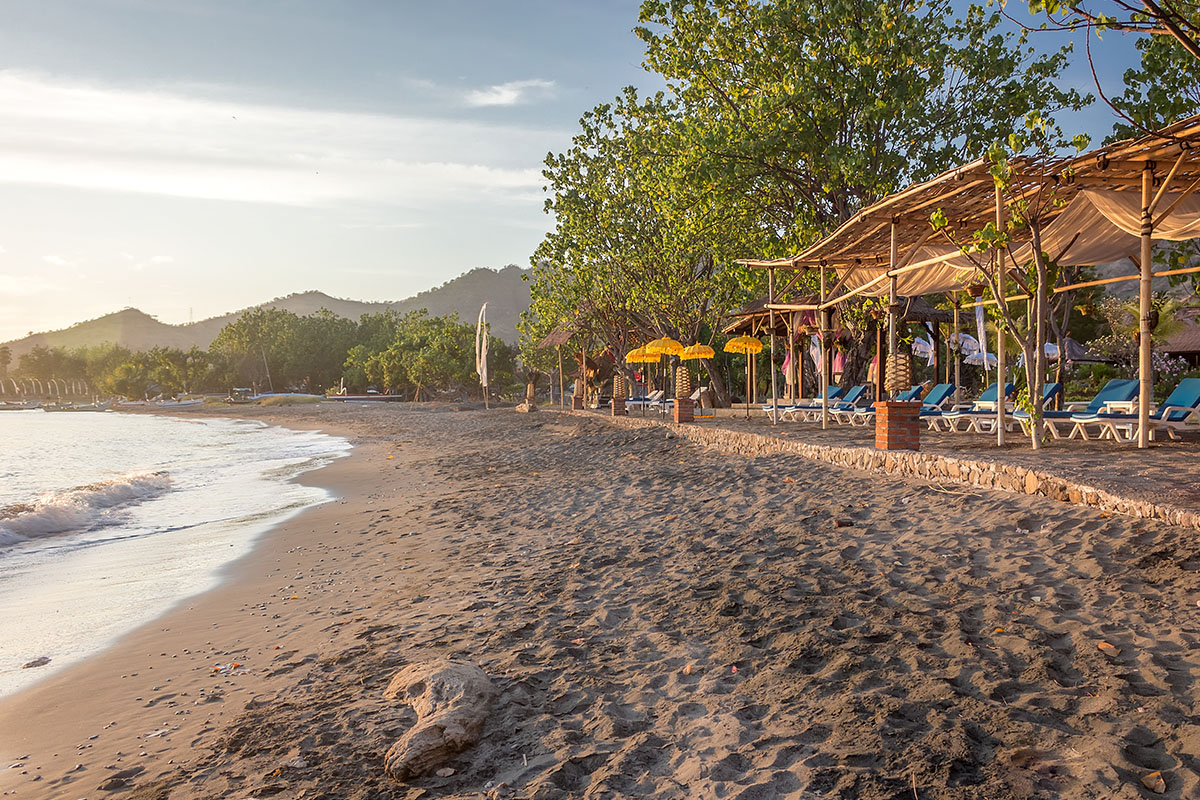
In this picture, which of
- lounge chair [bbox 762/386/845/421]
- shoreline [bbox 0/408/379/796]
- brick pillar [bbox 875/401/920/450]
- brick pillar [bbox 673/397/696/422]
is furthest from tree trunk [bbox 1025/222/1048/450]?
brick pillar [bbox 673/397/696/422]

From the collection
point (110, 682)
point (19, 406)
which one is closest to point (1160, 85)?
point (110, 682)

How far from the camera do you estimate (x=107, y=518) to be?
34.4ft

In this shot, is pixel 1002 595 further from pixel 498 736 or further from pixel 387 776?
pixel 387 776

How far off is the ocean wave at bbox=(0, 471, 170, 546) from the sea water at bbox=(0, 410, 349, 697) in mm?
23

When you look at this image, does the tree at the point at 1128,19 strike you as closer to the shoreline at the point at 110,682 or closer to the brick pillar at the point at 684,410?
the shoreline at the point at 110,682

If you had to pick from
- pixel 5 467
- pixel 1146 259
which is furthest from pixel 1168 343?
pixel 5 467

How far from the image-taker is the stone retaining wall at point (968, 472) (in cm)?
488

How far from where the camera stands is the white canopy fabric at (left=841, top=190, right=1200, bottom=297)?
7.82m

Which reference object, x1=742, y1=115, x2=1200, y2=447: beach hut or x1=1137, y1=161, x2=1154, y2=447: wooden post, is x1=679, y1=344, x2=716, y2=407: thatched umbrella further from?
x1=1137, y1=161, x2=1154, y2=447: wooden post

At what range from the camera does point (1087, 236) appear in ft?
30.0

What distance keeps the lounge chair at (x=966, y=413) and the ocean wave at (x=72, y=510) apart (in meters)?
12.4

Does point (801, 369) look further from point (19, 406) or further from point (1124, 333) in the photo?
point (19, 406)

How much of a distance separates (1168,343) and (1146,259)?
27.2 meters

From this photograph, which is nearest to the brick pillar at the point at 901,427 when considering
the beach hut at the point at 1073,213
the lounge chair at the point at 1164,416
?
the beach hut at the point at 1073,213
